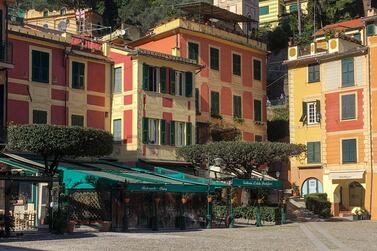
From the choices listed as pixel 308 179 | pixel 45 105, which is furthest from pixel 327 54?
pixel 45 105

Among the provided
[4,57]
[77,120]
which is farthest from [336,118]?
[4,57]

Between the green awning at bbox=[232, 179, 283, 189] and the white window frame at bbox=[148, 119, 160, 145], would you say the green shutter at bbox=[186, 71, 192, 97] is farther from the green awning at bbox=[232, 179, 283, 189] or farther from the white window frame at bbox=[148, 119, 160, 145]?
the green awning at bbox=[232, 179, 283, 189]

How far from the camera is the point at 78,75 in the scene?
39.5 m

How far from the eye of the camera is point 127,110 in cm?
4034

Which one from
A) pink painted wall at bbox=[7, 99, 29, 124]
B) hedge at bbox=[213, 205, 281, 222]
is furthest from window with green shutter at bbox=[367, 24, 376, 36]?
pink painted wall at bbox=[7, 99, 29, 124]

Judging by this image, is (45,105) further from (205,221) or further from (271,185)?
(271,185)

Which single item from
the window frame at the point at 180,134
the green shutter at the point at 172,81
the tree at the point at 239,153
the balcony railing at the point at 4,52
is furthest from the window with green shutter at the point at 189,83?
the balcony railing at the point at 4,52

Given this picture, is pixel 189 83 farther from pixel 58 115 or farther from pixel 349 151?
pixel 349 151

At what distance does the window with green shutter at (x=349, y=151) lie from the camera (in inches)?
1893

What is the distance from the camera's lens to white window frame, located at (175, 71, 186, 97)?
42.6m

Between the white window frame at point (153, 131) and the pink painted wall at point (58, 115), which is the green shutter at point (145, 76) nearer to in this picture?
the white window frame at point (153, 131)

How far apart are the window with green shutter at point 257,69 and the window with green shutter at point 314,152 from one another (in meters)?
6.27

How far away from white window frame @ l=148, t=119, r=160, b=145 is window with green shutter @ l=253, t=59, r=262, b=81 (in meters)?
12.6

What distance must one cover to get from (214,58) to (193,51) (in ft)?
6.02
